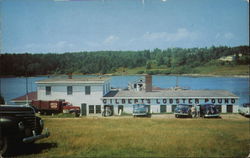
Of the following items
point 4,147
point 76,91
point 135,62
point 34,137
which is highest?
point 135,62

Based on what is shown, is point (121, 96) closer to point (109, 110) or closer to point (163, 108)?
point (109, 110)

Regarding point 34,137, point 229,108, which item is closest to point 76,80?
point 34,137

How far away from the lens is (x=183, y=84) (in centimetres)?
940

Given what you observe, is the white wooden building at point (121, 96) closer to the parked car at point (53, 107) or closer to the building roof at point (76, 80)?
the building roof at point (76, 80)

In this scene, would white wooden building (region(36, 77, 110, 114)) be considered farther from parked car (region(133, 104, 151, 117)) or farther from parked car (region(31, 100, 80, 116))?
parked car (region(133, 104, 151, 117))

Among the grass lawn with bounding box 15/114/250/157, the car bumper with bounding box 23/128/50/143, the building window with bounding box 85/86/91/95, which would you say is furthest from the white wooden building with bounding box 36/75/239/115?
the car bumper with bounding box 23/128/50/143

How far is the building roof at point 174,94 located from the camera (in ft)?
30.1

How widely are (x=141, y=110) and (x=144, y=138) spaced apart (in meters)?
1.00

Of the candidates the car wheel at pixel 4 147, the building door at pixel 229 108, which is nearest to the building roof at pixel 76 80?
the car wheel at pixel 4 147

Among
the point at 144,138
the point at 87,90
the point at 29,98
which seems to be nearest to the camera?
the point at 144,138

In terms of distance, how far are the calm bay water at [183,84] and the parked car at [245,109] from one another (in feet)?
0.41

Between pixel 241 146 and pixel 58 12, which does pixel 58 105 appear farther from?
pixel 241 146

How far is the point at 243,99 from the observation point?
9078mm

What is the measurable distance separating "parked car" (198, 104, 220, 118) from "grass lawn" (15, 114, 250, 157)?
163 millimetres
